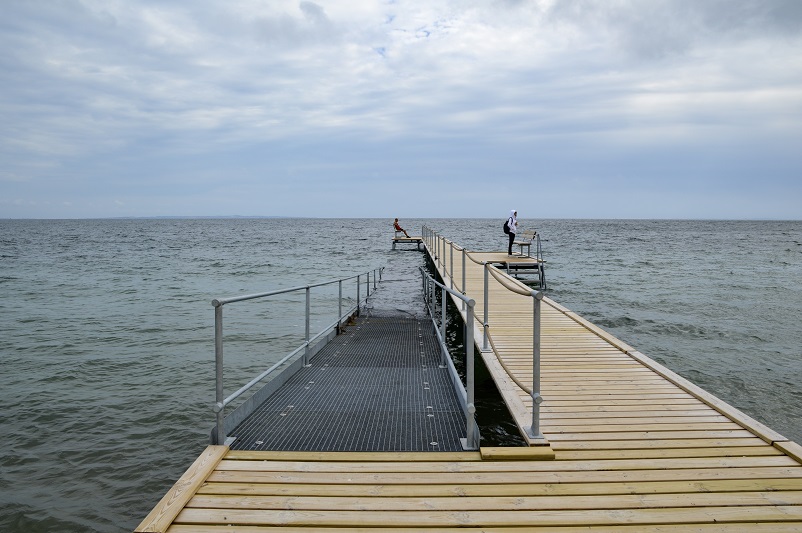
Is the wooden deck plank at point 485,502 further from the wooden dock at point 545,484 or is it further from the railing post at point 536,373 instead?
the railing post at point 536,373

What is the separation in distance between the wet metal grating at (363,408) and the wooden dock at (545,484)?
0.35m

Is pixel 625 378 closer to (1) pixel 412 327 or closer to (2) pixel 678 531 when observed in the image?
(2) pixel 678 531

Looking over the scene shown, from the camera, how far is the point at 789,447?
3.85 m

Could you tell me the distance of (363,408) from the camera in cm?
497

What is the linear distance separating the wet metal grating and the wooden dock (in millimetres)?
346

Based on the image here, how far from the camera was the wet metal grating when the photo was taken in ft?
13.3

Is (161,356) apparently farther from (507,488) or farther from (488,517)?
(488,517)

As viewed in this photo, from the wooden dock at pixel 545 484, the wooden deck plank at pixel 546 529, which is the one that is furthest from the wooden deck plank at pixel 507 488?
the wooden deck plank at pixel 546 529

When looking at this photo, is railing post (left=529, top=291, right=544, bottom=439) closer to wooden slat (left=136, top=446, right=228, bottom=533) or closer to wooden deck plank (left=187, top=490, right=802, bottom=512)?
wooden deck plank (left=187, top=490, right=802, bottom=512)

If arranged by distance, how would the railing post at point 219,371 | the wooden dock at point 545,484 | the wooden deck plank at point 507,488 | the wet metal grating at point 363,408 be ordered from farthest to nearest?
the wet metal grating at point 363,408 < the railing post at point 219,371 < the wooden deck plank at point 507,488 < the wooden dock at point 545,484

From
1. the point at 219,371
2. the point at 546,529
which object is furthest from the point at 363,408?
the point at 546,529

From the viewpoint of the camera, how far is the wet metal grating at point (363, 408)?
405 centimetres

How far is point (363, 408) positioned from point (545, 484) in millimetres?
2001

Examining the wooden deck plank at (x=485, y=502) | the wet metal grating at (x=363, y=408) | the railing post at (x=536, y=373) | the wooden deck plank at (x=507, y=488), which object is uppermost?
the railing post at (x=536, y=373)
